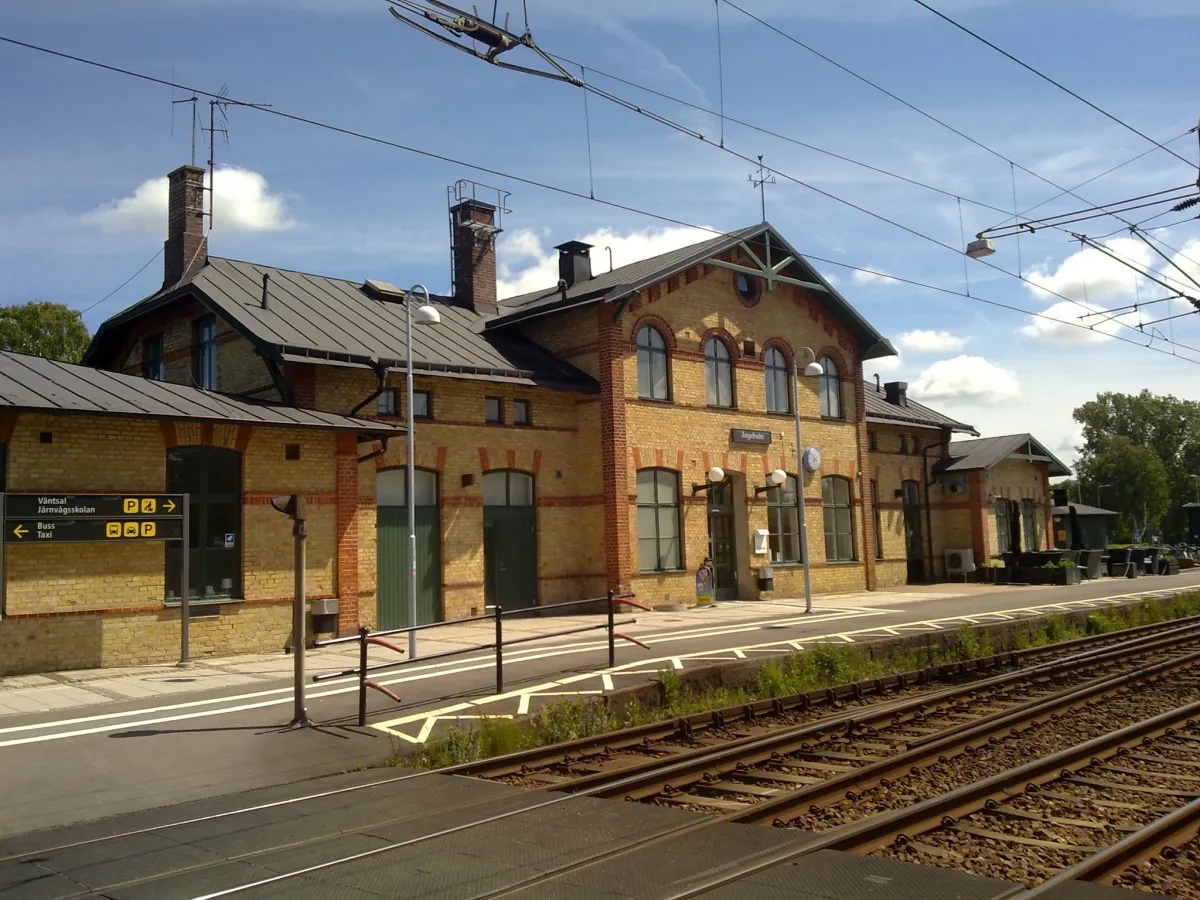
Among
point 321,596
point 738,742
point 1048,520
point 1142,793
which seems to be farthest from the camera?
point 1048,520

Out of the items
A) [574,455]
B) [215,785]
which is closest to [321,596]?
[574,455]

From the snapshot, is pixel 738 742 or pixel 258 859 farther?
pixel 738 742

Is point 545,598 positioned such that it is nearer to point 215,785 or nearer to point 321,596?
point 321,596

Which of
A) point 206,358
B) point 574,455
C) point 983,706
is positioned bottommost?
point 983,706

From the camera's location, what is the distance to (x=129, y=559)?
49.0 ft

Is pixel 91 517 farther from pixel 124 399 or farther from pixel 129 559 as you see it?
pixel 124 399

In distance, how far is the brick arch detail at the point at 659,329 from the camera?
2306cm

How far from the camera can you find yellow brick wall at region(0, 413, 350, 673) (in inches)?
552

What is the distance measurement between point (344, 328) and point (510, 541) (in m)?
5.50

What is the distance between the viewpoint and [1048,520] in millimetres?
35750

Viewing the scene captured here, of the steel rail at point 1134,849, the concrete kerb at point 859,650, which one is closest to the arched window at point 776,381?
the concrete kerb at point 859,650

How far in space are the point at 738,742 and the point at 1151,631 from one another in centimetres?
1326

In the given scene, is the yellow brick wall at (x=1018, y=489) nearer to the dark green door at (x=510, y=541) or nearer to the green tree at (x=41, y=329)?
the dark green door at (x=510, y=541)

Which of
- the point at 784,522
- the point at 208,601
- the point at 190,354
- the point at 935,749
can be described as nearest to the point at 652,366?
the point at 784,522
